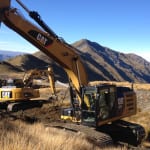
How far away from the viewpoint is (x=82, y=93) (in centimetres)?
1712

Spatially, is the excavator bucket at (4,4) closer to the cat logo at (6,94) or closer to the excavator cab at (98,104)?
the excavator cab at (98,104)

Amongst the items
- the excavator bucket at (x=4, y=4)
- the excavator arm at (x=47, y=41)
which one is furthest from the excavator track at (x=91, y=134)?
the excavator bucket at (x=4, y=4)

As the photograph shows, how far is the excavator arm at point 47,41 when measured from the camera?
1592 cm

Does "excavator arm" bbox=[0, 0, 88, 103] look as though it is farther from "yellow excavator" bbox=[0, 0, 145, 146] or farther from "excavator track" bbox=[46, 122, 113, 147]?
"excavator track" bbox=[46, 122, 113, 147]

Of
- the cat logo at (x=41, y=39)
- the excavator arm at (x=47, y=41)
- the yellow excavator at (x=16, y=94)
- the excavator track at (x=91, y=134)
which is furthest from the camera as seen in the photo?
the yellow excavator at (x=16, y=94)

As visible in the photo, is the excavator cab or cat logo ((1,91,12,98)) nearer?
the excavator cab

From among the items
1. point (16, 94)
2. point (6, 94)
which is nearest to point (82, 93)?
point (16, 94)

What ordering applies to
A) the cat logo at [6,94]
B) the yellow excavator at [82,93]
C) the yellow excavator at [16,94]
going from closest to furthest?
the yellow excavator at [82,93] → the yellow excavator at [16,94] → the cat logo at [6,94]

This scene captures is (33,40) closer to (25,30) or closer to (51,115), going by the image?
(25,30)

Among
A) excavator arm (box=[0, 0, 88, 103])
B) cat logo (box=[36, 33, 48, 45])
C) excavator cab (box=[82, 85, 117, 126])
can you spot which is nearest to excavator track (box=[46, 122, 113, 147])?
excavator cab (box=[82, 85, 117, 126])

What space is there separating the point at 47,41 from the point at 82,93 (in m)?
2.71

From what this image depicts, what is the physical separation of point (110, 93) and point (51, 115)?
961 centimetres

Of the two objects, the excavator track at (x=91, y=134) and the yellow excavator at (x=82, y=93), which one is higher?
the yellow excavator at (x=82, y=93)

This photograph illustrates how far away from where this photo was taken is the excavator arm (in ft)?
52.2
